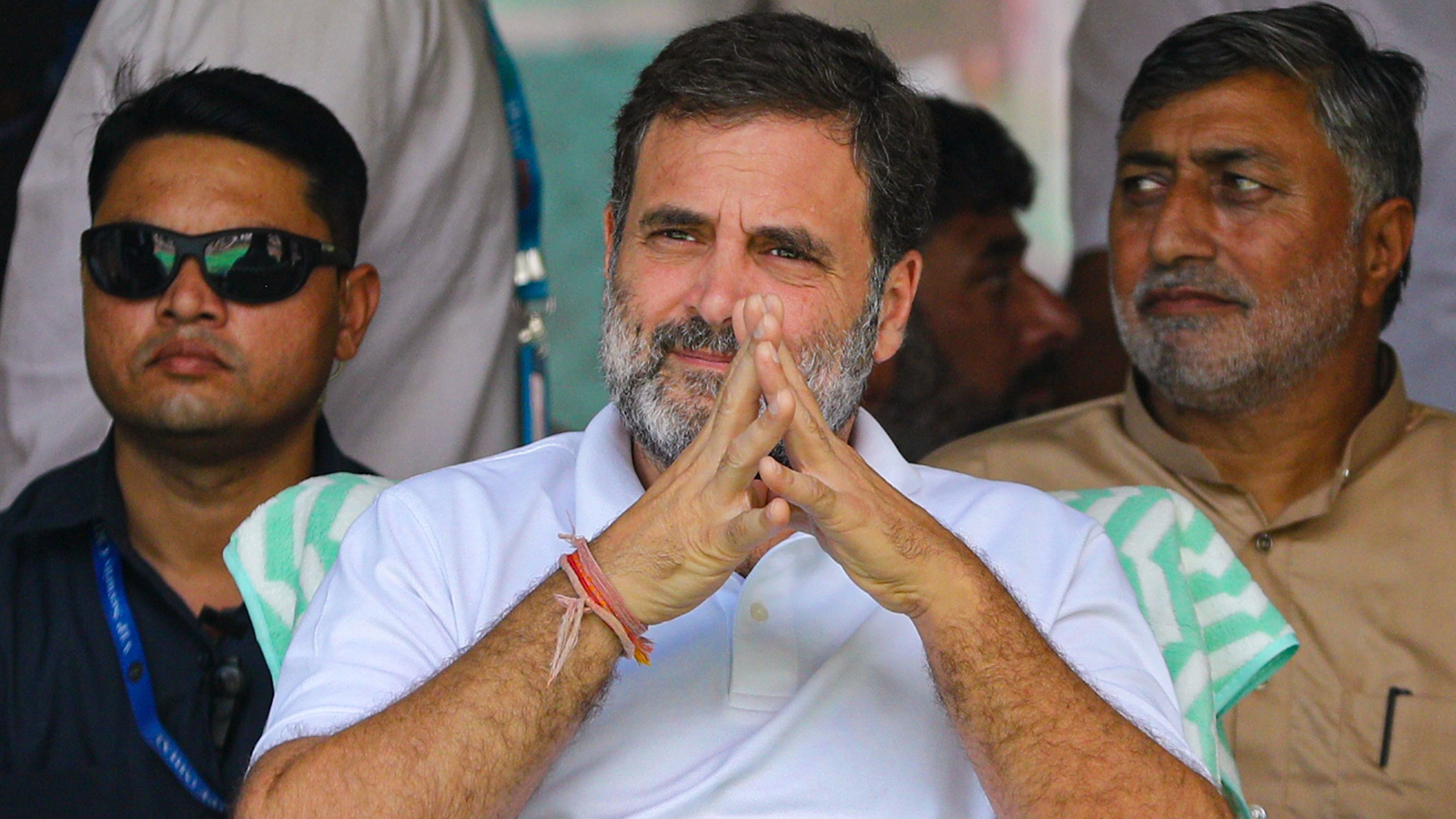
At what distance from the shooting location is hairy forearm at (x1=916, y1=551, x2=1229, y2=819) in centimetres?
192

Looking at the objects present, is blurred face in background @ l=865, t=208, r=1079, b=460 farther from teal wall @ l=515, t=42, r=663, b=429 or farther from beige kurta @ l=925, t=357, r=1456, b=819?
beige kurta @ l=925, t=357, r=1456, b=819

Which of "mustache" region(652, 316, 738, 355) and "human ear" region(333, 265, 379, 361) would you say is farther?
"human ear" region(333, 265, 379, 361)

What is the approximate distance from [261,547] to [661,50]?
960 millimetres

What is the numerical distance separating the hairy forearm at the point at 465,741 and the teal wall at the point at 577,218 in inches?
107

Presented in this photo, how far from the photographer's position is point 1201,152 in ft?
10.5

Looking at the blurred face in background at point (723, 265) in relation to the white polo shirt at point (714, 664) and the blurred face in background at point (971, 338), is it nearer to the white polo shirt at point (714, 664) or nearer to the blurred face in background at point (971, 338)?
the white polo shirt at point (714, 664)

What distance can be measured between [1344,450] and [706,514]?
1.80 meters

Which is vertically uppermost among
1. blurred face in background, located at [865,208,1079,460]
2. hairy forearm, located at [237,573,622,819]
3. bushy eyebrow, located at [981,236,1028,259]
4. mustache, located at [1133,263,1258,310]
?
mustache, located at [1133,263,1258,310]

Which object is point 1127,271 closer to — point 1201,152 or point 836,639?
point 1201,152

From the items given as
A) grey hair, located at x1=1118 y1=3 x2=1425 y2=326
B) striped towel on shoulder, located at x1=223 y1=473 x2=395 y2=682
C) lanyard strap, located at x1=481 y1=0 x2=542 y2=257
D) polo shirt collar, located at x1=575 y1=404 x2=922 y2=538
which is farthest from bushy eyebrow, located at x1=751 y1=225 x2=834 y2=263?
lanyard strap, located at x1=481 y1=0 x2=542 y2=257

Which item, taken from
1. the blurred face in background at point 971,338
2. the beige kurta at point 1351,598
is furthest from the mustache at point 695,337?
the blurred face in background at point 971,338

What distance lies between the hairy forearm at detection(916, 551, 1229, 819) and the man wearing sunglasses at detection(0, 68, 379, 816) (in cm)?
130

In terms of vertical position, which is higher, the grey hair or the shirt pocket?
the grey hair

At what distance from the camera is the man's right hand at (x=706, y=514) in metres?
1.87
